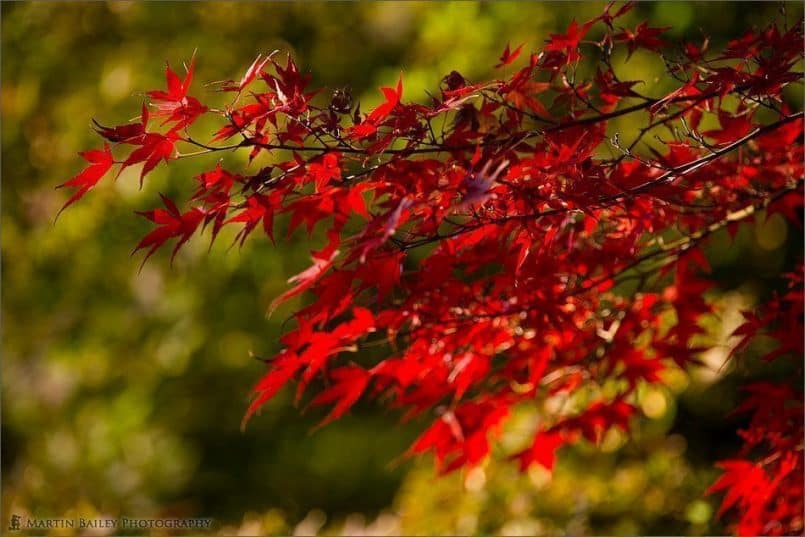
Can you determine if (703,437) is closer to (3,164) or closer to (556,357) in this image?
(556,357)

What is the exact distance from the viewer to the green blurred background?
11.8 feet

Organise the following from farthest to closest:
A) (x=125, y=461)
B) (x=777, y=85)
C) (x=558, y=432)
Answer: (x=125, y=461) < (x=558, y=432) < (x=777, y=85)

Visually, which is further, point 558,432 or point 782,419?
point 558,432

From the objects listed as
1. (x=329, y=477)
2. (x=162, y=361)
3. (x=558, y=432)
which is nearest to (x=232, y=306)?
(x=162, y=361)

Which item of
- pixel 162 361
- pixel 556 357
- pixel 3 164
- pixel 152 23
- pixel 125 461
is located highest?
pixel 152 23

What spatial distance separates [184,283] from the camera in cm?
413

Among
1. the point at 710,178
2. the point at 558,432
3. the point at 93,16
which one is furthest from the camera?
the point at 93,16

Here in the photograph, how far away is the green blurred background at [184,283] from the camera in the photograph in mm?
3590

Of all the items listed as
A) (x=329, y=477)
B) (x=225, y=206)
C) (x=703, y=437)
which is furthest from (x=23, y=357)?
(x=225, y=206)

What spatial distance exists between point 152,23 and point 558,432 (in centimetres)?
327

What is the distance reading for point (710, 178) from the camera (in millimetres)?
1448

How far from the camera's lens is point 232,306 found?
161 inches

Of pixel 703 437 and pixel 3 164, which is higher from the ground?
pixel 3 164

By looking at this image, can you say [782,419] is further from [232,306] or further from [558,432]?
[232,306]
